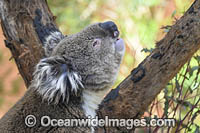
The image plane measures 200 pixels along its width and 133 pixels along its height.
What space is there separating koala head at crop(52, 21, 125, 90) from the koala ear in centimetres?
14

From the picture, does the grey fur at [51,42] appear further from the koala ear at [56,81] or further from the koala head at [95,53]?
the koala ear at [56,81]

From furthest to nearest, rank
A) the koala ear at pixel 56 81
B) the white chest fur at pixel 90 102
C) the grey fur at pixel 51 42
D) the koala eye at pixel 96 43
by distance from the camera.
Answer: the grey fur at pixel 51 42 → the koala eye at pixel 96 43 → the white chest fur at pixel 90 102 → the koala ear at pixel 56 81

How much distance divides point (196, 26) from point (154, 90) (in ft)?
1.85

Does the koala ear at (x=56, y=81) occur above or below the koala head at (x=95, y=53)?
below

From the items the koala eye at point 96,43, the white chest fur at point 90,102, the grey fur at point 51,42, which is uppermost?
the grey fur at point 51,42

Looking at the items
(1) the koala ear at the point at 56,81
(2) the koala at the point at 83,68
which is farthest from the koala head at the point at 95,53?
(1) the koala ear at the point at 56,81

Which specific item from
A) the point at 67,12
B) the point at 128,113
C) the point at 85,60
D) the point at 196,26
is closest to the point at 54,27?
the point at 85,60

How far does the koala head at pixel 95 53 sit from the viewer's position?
8.29 feet


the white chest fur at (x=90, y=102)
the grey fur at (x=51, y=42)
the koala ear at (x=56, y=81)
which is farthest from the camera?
the grey fur at (x=51, y=42)

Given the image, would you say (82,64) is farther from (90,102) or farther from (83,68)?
(90,102)

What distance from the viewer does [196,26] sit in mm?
2061

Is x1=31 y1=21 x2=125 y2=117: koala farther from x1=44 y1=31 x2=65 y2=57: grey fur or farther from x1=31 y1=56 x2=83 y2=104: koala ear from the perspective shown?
x1=44 y1=31 x2=65 y2=57: grey fur

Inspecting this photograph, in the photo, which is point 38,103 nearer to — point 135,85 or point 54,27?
point 135,85

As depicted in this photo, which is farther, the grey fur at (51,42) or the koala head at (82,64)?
the grey fur at (51,42)
